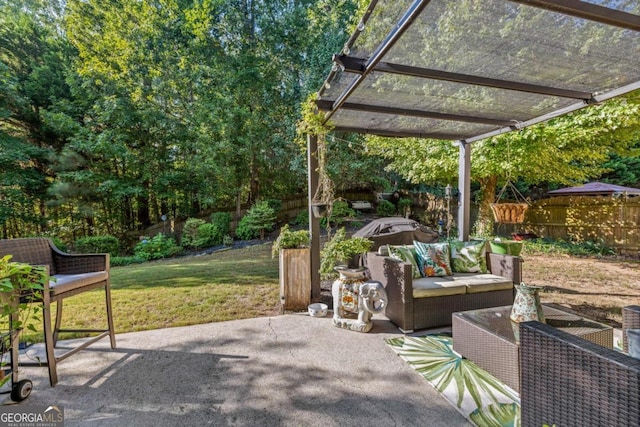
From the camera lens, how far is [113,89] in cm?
A: 874

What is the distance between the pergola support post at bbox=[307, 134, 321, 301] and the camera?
11.9 feet

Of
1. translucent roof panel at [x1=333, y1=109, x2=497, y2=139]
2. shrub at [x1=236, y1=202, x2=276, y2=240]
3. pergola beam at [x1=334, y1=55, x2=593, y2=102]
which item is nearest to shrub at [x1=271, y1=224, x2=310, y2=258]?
translucent roof panel at [x1=333, y1=109, x2=497, y2=139]

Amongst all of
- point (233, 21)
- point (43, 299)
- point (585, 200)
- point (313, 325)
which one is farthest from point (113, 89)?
point (585, 200)

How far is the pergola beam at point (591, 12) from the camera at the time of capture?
143cm

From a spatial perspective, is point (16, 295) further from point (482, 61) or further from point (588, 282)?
→ point (588, 282)

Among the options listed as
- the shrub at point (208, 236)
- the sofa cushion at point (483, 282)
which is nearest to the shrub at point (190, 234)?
the shrub at point (208, 236)

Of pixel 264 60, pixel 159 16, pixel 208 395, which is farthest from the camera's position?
pixel 264 60

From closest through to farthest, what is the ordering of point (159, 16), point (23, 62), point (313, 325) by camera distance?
point (313, 325) < point (23, 62) < point (159, 16)

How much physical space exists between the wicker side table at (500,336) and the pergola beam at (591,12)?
1.97 meters

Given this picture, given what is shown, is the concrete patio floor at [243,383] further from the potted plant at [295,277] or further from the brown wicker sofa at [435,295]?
the potted plant at [295,277]

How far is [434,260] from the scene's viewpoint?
3.33 metres

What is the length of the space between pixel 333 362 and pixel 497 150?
5659mm

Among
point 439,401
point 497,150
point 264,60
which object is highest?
point 264,60

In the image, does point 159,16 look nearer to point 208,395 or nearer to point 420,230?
point 420,230
